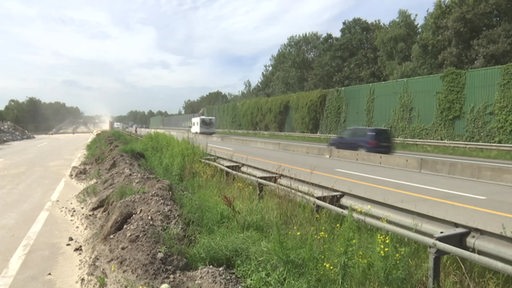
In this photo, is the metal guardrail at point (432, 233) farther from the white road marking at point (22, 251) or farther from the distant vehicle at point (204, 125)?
the distant vehicle at point (204, 125)

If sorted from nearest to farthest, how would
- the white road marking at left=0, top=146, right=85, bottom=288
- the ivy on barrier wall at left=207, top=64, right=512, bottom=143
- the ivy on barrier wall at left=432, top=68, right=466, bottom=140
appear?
the white road marking at left=0, top=146, right=85, bottom=288 < the ivy on barrier wall at left=207, top=64, right=512, bottom=143 < the ivy on barrier wall at left=432, top=68, right=466, bottom=140

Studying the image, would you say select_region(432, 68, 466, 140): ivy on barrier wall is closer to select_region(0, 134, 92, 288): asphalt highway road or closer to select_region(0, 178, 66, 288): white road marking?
select_region(0, 134, 92, 288): asphalt highway road

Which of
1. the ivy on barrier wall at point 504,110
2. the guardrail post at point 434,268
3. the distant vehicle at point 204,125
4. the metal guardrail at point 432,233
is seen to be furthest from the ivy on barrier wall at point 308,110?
the guardrail post at point 434,268

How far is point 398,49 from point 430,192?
2302 inches

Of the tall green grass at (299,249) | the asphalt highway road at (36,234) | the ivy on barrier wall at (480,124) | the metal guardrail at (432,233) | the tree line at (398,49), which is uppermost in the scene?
the tree line at (398,49)

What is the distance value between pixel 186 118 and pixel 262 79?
39175 millimetres

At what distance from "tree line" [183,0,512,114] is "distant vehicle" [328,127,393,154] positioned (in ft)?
64.2

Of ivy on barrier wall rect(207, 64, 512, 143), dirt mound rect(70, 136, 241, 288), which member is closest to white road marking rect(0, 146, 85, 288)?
dirt mound rect(70, 136, 241, 288)

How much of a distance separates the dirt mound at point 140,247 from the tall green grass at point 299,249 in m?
0.19

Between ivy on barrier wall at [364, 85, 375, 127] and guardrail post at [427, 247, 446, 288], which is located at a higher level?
ivy on barrier wall at [364, 85, 375, 127]

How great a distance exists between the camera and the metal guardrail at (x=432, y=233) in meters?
4.04

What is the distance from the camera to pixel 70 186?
16.1m

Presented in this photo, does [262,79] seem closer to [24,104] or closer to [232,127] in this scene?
[232,127]

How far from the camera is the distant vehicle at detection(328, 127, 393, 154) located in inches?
973
